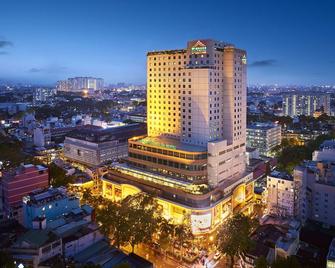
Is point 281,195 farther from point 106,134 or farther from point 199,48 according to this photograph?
point 106,134

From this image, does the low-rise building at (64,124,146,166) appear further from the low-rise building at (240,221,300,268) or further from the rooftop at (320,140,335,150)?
the rooftop at (320,140,335,150)

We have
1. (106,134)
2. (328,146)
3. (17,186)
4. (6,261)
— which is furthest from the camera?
(106,134)

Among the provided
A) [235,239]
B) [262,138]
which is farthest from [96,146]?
[262,138]

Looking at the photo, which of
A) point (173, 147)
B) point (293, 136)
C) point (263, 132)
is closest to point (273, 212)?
point (173, 147)

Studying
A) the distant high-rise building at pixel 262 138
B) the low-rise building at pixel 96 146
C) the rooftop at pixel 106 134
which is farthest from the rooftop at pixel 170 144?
the distant high-rise building at pixel 262 138

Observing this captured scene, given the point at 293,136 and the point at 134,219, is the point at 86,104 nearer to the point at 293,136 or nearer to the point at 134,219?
the point at 293,136

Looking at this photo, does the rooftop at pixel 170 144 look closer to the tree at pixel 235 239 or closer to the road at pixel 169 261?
the tree at pixel 235 239
